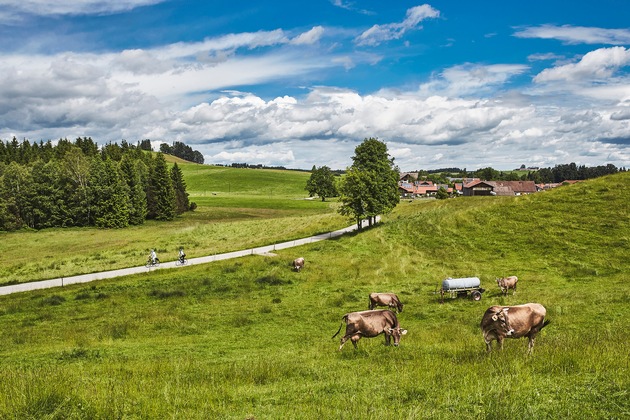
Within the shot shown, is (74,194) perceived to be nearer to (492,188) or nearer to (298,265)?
(298,265)

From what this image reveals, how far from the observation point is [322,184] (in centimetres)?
16638

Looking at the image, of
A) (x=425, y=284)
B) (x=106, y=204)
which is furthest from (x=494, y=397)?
(x=106, y=204)

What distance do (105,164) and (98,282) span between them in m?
71.4

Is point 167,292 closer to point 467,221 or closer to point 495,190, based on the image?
point 467,221

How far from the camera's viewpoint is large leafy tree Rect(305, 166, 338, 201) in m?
165

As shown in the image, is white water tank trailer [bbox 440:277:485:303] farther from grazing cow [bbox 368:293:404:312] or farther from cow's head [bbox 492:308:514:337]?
cow's head [bbox 492:308:514:337]

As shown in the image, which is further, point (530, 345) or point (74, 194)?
point (74, 194)

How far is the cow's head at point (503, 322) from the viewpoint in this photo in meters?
13.2

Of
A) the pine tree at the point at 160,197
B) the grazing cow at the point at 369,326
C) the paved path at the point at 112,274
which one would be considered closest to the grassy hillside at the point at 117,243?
the paved path at the point at 112,274

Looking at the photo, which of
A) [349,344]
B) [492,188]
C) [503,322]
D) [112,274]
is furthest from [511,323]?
[492,188]

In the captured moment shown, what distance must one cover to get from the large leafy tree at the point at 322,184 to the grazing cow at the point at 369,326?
485ft

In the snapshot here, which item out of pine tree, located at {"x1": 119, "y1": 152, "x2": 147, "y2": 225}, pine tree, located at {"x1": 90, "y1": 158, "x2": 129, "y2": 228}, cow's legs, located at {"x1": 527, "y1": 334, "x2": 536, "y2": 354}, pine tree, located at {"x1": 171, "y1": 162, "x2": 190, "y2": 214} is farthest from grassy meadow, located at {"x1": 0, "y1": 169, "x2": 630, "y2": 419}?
pine tree, located at {"x1": 171, "y1": 162, "x2": 190, "y2": 214}

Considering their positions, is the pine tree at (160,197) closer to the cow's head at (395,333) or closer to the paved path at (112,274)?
the paved path at (112,274)

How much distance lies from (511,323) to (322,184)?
154 meters
